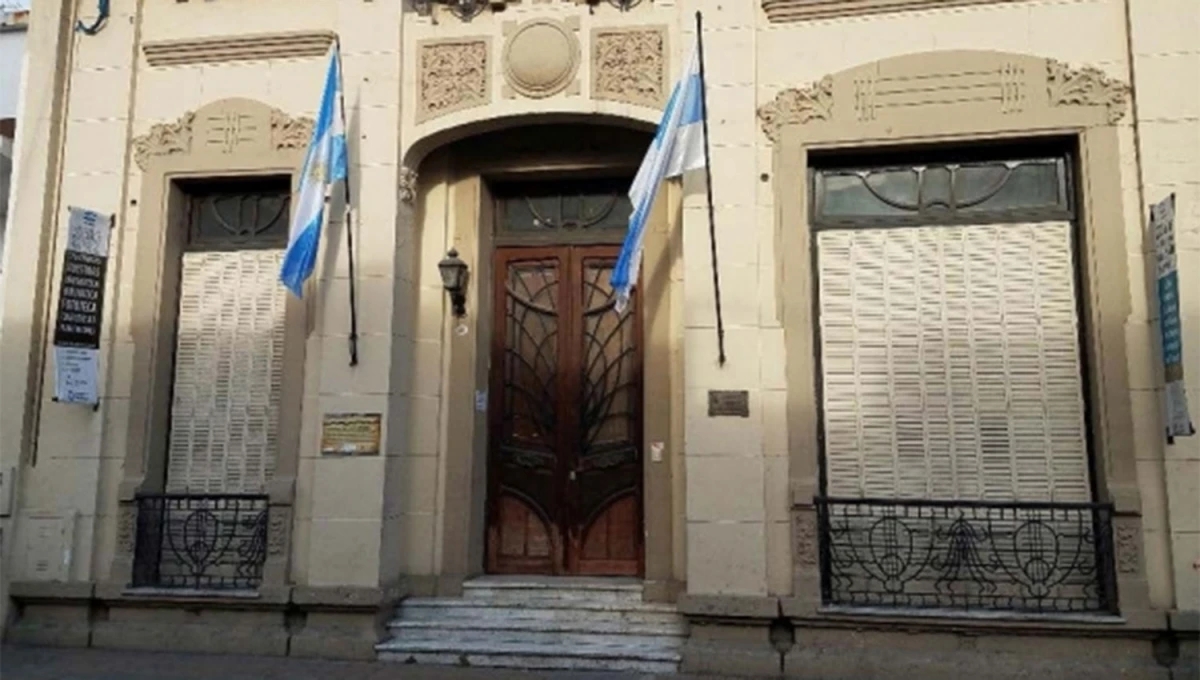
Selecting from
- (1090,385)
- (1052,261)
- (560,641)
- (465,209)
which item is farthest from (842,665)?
(465,209)

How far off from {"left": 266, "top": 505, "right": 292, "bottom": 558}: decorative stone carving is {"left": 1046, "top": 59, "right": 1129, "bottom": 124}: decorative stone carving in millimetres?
7781

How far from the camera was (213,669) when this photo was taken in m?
7.98

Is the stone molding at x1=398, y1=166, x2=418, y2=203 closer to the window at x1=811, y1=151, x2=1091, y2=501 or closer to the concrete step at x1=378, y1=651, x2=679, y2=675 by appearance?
the window at x1=811, y1=151, x2=1091, y2=501

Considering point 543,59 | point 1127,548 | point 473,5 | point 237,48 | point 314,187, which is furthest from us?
point 237,48

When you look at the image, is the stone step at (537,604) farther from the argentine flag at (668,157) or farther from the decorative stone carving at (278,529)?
the argentine flag at (668,157)

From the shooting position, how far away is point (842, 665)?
772 cm

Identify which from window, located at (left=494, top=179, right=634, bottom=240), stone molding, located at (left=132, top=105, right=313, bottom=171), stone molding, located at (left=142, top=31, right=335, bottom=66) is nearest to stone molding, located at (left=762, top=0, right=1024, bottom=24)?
window, located at (left=494, top=179, right=634, bottom=240)

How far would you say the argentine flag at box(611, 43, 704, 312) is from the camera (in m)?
7.91

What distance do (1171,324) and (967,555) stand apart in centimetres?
245

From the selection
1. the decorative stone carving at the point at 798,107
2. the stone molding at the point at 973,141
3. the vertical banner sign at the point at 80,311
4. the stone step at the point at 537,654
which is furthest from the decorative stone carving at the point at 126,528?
the decorative stone carving at the point at 798,107

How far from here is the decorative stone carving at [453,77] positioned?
9.15 metres

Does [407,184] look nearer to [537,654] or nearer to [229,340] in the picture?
[229,340]

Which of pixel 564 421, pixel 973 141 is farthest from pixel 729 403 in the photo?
pixel 973 141

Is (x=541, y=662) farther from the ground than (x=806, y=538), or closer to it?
closer to it
